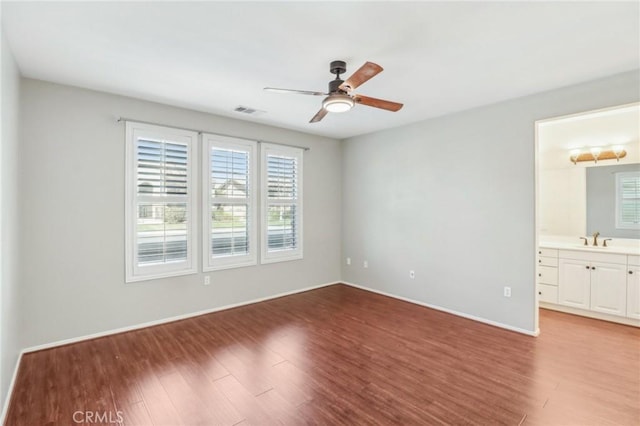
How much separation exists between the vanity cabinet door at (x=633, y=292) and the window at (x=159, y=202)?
5.30 meters

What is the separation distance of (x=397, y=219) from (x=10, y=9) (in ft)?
15.0

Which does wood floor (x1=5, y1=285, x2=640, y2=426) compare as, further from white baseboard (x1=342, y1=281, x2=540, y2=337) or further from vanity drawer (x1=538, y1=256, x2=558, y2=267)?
vanity drawer (x1=538, y1=256, x2=558, y2=267)

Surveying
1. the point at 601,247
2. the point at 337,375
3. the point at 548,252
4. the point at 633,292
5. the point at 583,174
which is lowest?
the point at 337,375

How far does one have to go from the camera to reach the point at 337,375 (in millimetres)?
2580

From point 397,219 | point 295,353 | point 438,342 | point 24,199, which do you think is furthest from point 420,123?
point 24,199

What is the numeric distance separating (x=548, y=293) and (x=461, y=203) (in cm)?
180

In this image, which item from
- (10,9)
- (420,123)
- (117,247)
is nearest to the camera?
(10,9)

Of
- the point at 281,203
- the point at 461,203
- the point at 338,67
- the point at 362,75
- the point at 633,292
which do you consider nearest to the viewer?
the point at 362,75

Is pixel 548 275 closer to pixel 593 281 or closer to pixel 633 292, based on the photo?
pixel 593 281

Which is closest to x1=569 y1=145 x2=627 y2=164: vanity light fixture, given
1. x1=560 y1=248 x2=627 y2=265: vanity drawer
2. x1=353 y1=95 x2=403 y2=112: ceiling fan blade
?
x1=560 y1=248 x2=627 y2=265: vanity drawer

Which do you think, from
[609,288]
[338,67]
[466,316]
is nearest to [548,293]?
[609,288]

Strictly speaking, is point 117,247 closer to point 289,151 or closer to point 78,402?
point 78,402

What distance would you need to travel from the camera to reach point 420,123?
4500 mm

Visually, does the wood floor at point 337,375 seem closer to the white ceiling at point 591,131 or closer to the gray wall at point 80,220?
the gray wall at point 80,220
